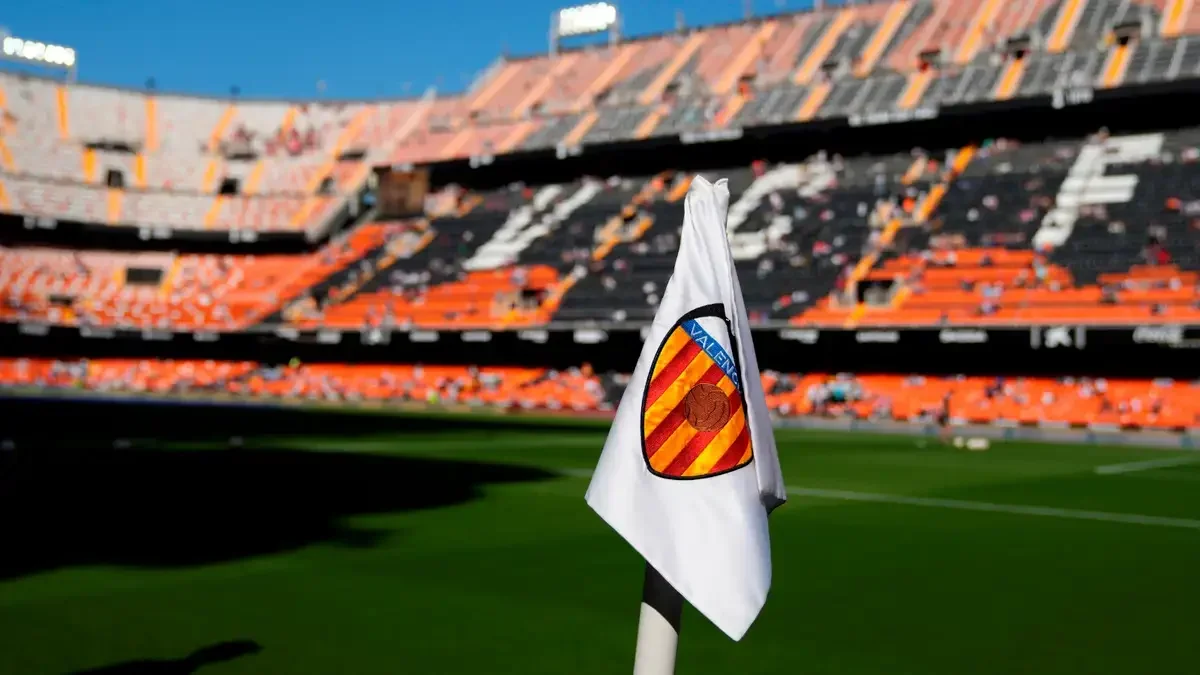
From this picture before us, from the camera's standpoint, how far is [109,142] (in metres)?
70.8

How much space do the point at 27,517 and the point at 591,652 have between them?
8.92 metres

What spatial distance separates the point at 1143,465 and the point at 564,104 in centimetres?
4768

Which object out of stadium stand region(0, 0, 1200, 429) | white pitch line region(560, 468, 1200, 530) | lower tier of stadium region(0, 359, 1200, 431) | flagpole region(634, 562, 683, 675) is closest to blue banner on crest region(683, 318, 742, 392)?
flagpole region(634, 562, 683, 675)

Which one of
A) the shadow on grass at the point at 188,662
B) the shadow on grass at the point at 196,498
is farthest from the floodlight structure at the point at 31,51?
the shadow on grass at the point at 188,662

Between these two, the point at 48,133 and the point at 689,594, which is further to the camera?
the point at 48,133

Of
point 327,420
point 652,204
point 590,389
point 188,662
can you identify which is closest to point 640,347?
point 590,389

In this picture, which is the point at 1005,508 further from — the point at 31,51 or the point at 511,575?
the point at 31,51

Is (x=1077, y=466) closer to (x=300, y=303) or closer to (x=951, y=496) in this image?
(x=951, y=496)

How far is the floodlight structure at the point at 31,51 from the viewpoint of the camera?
7562 cm

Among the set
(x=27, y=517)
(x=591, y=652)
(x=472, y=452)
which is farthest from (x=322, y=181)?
(x=591, y=652)

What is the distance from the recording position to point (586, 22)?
7694 cm

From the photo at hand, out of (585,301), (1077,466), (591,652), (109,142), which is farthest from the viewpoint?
(109,142)

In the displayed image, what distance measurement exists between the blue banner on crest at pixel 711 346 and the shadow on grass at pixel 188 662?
484cm

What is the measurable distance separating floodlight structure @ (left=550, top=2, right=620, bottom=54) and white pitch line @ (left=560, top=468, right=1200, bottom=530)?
197ft
